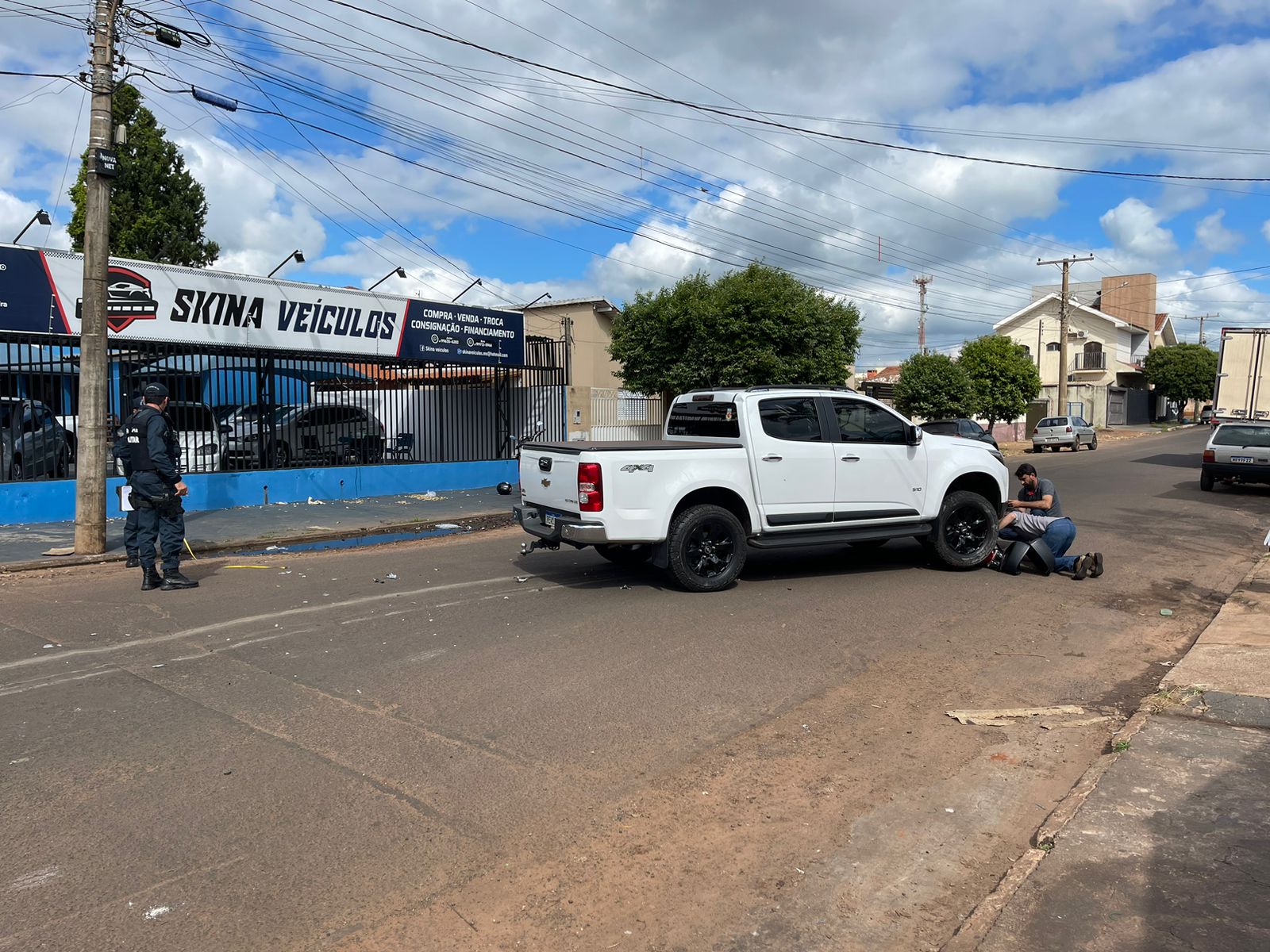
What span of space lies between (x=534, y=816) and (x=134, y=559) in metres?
7.27

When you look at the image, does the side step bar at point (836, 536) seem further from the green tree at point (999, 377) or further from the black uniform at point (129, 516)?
the green tree at point (999, 377)

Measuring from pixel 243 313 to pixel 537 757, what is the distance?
1317 cm

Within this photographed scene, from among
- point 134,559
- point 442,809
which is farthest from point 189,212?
point 442,809

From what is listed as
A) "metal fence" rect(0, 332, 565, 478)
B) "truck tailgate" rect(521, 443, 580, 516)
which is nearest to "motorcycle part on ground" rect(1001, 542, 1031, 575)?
"truck tailgate" rect(521, 443, 580, 516)

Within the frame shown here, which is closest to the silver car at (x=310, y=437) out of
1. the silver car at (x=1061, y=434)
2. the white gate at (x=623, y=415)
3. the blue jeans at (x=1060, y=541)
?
the white gate at (x=623, y=415)

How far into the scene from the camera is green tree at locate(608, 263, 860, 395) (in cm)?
2177

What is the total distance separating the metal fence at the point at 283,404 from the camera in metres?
13.4

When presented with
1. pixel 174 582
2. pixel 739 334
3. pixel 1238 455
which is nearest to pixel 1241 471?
pixel 1238 455

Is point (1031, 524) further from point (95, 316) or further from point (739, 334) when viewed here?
point (739, 334)

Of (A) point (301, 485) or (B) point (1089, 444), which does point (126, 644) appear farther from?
(B) point (1089, 444)

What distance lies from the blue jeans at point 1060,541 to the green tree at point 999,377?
29.2 metres

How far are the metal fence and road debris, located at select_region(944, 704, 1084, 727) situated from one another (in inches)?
466

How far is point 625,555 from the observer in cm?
1018

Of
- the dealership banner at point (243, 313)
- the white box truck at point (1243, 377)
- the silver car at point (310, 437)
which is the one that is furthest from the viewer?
the white box truck at point (1243, 377)
